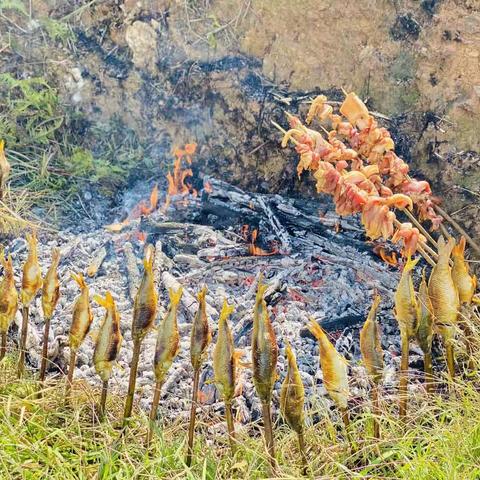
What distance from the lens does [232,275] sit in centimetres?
242

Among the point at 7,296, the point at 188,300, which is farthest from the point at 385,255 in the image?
the point at 7,296

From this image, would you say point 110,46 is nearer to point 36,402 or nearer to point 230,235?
point 230,235

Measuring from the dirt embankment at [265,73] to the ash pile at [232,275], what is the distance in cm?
19

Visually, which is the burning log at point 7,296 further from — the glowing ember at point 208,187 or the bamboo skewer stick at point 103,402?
the glowing ember at point 208,187

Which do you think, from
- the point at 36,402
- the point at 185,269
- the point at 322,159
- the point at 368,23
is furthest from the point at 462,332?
the point at 368,23

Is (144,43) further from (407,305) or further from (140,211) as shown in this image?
(407,305)

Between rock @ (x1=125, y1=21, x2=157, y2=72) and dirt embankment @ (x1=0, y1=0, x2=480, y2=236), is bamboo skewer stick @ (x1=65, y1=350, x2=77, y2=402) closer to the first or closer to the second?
dirt embankment @ (x1=0, y1=0, x2=480, y2=236)

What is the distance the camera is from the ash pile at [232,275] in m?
2.05

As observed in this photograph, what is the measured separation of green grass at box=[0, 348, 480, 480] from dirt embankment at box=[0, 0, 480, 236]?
1146 mm

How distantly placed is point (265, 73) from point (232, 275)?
0.86 m

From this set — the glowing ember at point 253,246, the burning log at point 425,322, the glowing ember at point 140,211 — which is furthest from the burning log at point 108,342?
the glowing ember at point 140,211

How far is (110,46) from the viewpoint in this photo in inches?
117

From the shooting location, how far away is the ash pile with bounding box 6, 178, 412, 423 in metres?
2.05

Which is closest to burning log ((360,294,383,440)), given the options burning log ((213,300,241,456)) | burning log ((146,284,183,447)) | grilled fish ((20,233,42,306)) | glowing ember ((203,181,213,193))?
burning log ((213,300,241,456))
